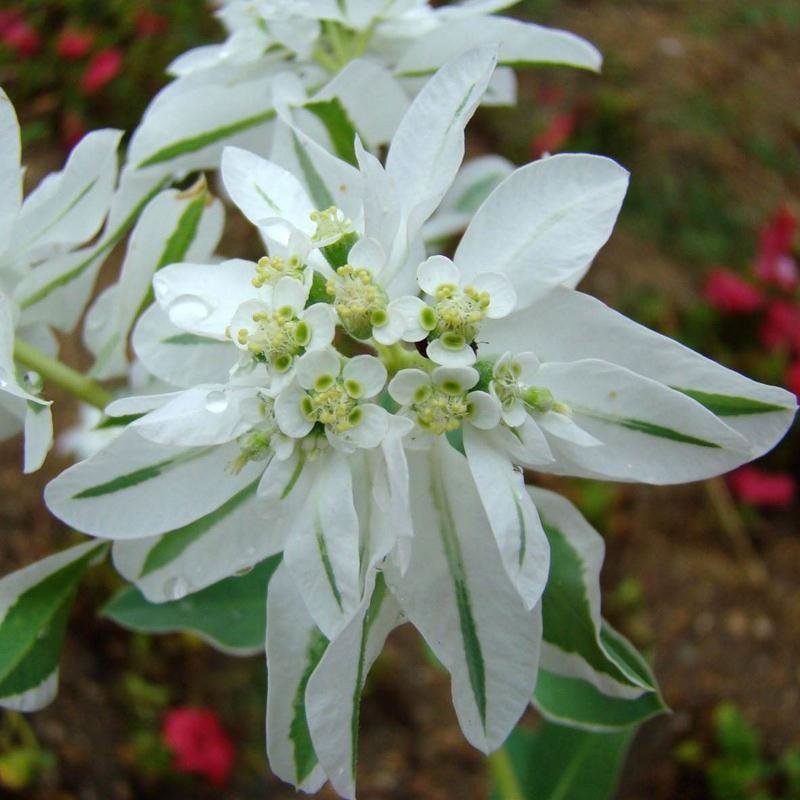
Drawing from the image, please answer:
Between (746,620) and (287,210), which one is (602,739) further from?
(746,620)

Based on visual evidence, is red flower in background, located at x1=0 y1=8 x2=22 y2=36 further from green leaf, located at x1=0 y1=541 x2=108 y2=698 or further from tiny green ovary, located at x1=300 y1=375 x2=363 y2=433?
tiny green ovary, located at x1=300 y1=375 x2=363 y2=433

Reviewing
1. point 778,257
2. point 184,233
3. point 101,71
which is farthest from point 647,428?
point 101,71

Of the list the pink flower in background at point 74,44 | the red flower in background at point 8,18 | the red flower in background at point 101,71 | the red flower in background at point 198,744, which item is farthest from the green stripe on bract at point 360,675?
the red flower in background at point 8,18

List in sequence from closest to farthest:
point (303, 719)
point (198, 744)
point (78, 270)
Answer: point (303, 719) → point (78, 270) → point (198, 744)

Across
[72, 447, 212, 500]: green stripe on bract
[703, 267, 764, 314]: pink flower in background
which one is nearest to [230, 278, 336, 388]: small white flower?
[72, 447, 212, 500]: green stripe on bract

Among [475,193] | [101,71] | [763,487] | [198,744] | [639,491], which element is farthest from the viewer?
[101,71]

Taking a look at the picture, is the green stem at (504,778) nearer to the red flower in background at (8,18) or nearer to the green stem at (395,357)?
the green stem at (395,357)

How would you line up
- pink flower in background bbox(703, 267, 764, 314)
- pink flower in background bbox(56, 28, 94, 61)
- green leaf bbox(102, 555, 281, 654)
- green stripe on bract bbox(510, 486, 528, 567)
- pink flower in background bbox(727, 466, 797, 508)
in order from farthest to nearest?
pink flower in background bbox(56, 28, 94, 61) → pink flower in background bbox(703, 267, 764, 314) → pink flower in background bbox(727, 466, 797, 508) → green leaf bbox(102, 555, 281, 654) → green stripe on bract bbox(510, 486, 528, 567)

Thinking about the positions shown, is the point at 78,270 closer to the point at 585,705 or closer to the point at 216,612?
the point at 216,612
